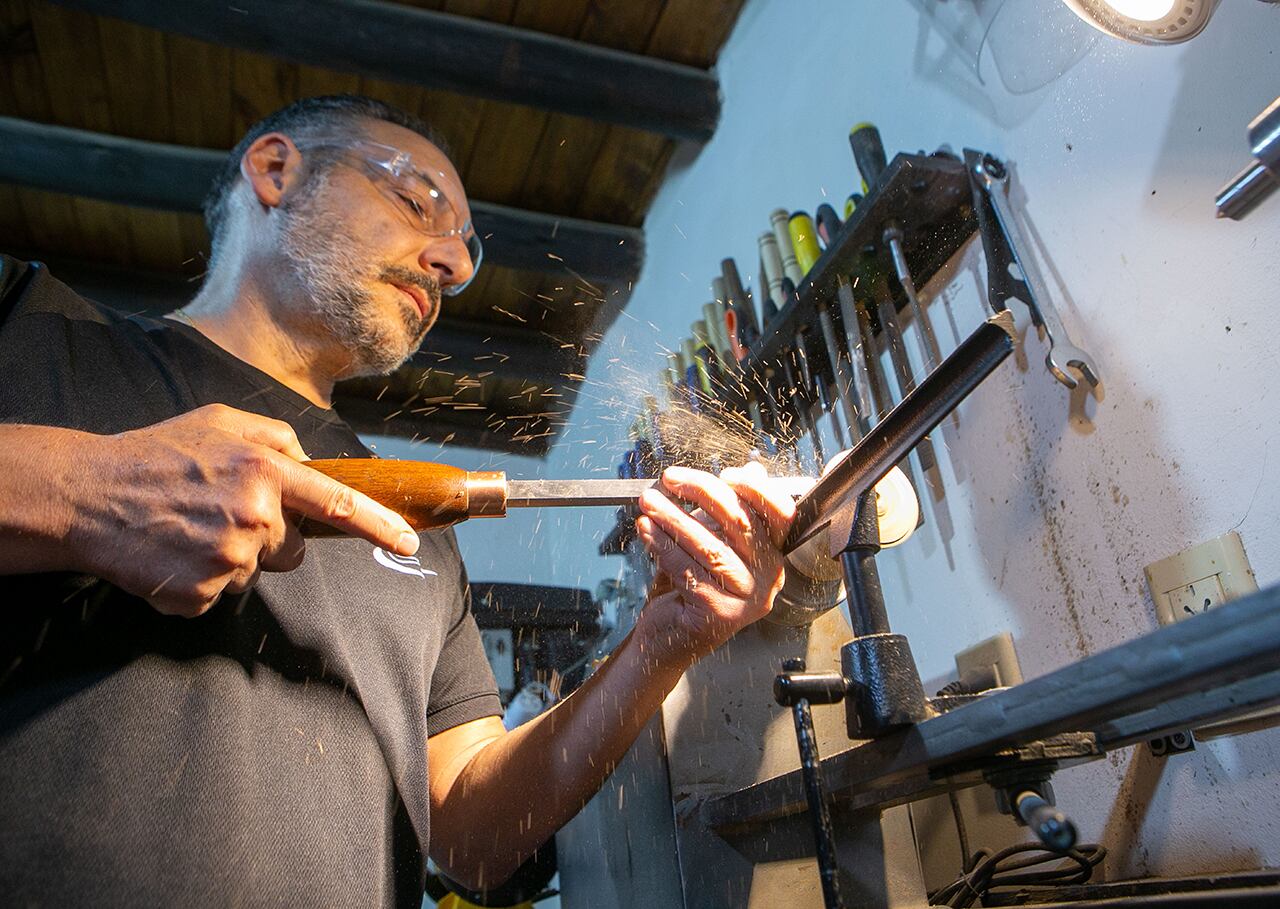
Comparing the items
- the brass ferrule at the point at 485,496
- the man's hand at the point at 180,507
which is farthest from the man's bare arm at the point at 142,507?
the brass ferrule at the point at 485,496

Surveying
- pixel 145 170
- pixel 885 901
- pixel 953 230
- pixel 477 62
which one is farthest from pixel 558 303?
pixel 885 901

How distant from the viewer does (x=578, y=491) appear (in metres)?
1.24

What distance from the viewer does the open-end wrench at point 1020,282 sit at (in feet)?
4.89

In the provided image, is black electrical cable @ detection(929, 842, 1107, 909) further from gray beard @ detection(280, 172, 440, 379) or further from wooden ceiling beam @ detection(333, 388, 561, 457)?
wooden ceiling beam @ detection(333, 388, 561, 457)

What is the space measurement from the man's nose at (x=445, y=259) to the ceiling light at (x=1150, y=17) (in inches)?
49.9

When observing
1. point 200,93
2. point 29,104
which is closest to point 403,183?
point 200,93

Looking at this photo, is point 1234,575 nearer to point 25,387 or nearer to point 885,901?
point 885,901

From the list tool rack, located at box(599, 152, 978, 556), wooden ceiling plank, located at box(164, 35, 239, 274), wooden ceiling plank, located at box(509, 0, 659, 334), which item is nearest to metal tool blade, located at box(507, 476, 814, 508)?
tool rack, located at box(599, 152, 978, 556)

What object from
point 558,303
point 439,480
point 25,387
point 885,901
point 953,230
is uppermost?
point 558,303

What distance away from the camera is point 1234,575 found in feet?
4.00

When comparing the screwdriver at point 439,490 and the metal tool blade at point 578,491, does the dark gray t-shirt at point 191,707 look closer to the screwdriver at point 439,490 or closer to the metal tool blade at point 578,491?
the screwdriver at point 439,490

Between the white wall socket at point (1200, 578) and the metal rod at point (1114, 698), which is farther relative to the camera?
the white wall socket at point (1200, 578)

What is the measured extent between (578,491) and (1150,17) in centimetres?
106

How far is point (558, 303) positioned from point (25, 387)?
3.54 metres
